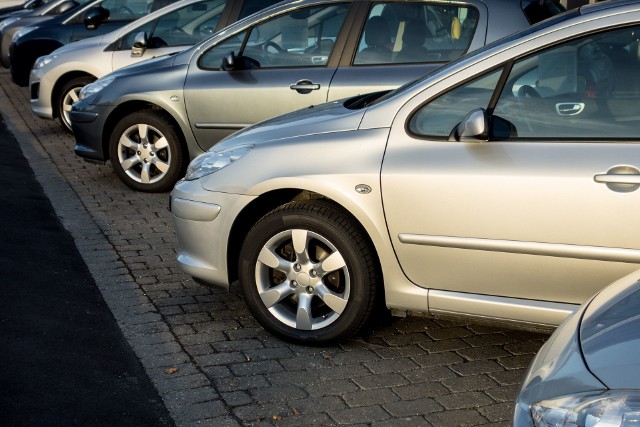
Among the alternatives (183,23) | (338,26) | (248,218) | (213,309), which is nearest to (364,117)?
(248,218)

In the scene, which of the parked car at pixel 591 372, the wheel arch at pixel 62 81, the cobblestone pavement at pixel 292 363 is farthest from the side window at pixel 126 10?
the parked car at pixel 591 372

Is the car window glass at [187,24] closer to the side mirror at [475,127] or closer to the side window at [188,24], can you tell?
the side window at [188,24]

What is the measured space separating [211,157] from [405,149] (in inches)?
50.1

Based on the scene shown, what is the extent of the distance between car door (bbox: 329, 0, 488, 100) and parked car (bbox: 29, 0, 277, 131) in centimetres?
271

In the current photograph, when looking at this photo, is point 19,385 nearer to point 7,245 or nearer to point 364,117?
point 364,117

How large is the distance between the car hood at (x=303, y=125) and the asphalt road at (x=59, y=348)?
1.27 m

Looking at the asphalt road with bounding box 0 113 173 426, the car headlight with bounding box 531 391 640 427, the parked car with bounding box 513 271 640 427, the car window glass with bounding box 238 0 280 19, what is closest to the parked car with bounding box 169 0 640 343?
the asphalt road with bounding box 0 113 173 426

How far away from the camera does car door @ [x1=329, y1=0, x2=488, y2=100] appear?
26.5ft

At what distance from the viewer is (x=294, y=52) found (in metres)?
8.66

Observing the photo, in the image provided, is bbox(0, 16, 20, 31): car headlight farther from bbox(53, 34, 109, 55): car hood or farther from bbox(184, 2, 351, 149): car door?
bbox(184, 2, 351, 149): car door

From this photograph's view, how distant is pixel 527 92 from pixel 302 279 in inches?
59.1

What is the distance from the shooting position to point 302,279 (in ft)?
18.6

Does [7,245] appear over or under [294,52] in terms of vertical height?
under

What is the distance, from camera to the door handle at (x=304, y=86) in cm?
837
